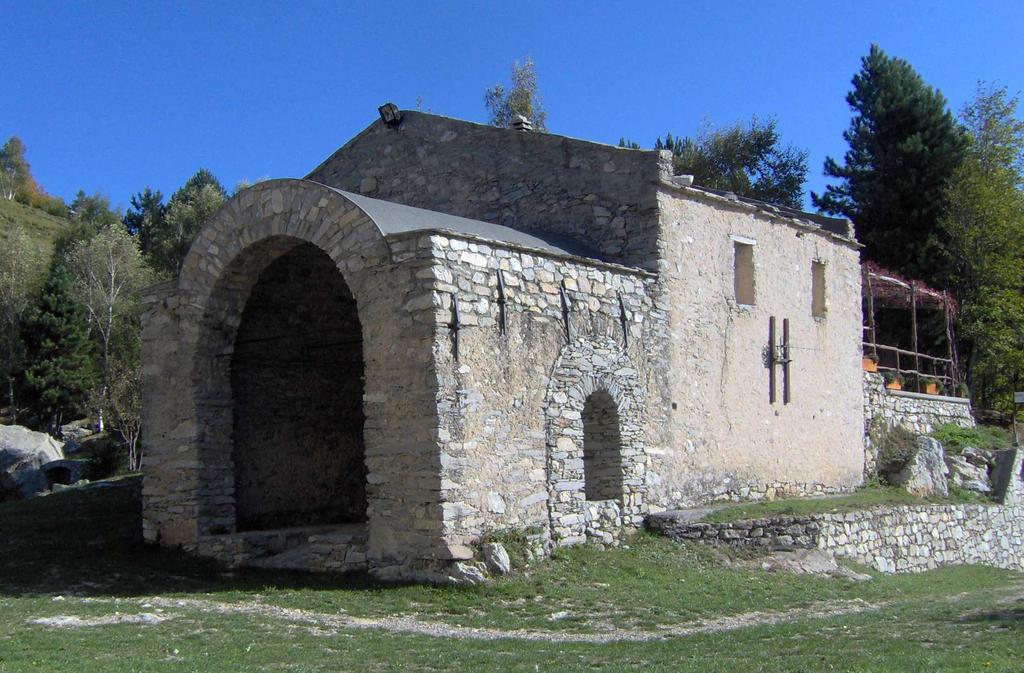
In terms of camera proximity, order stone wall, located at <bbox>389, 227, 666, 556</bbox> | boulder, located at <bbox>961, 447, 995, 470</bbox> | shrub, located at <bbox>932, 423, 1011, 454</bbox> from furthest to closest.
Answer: shrub, located at <bbox>932, 423, 1011, 454</bbox> → boulder, located at <bbox>961, 447, 995, 470</bbox> → stone wall, located at <bbox>389, 227, 666, 556</bbox>

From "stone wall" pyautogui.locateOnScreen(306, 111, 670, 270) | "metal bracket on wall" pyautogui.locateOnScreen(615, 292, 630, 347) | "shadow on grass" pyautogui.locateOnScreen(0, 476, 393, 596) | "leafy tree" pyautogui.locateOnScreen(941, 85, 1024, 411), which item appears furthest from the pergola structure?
"shadow on grass" pyautogui.locateOnScreen(0, 476, 393, 596)

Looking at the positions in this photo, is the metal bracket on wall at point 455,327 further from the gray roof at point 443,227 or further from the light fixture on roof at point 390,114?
the light fixture on roof at point 390,114

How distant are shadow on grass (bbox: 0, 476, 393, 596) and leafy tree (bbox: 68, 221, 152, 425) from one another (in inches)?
835

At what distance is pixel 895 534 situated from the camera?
1590cm

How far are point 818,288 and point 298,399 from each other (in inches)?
404

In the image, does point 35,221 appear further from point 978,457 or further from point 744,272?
point 978,457

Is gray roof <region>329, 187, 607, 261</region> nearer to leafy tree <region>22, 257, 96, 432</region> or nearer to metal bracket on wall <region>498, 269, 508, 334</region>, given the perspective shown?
metal bracket on wall <region>498, 269, 508, 334</region>

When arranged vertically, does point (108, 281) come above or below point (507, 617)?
above

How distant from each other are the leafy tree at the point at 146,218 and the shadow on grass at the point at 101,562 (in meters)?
35.0

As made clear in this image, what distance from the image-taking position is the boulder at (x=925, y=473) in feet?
65.1

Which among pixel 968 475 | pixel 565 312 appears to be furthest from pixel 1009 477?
pixel 565 312

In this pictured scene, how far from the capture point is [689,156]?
39.1 m

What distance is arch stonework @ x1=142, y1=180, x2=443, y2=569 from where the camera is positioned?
11516 mm

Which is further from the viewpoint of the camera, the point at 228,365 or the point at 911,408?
the point at 911,408
